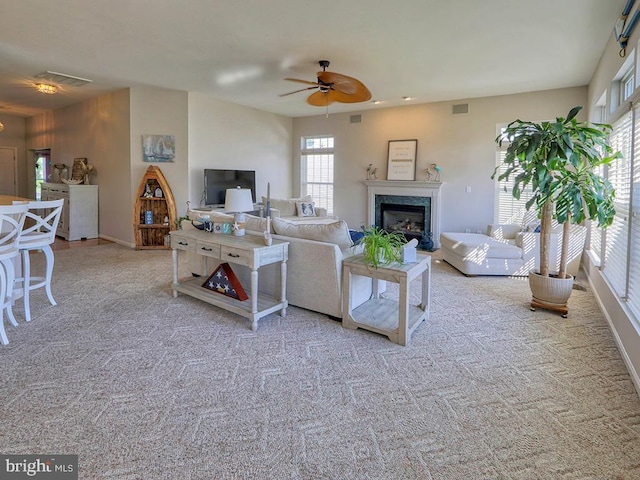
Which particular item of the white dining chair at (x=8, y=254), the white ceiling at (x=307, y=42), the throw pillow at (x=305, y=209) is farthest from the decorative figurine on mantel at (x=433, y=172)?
the white dining chair at (x=8, y=254)

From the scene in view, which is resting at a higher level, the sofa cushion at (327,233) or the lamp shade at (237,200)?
the lamp shade at (237,200)

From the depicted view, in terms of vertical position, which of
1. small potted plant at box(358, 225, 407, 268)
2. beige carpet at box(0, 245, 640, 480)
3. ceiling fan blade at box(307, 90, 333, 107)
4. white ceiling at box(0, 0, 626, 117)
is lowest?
beige carpet at box(0, 245, 640, 480)

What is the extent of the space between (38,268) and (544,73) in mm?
7722

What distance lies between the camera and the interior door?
33.1 ft

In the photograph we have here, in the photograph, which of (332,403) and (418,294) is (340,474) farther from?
(418,294)

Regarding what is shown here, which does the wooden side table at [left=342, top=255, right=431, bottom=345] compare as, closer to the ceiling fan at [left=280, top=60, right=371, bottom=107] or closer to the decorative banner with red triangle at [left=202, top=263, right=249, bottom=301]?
the decorative banner with red triangle at [left=202, top=263, right=249, bottom=301]

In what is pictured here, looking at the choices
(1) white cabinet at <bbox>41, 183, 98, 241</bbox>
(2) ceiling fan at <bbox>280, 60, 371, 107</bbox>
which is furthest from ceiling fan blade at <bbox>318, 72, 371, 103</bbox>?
(1) white cabinet at <bbox>41, 183, 98, 241</bbox>

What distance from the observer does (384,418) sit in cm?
205

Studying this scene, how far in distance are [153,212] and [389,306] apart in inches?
197

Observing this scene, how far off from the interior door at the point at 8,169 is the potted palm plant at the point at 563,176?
40.7 ft

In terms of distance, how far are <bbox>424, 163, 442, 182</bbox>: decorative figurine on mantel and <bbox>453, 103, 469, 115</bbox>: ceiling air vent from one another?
3.39 feet

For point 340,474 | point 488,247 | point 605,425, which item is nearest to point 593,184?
point 488,247

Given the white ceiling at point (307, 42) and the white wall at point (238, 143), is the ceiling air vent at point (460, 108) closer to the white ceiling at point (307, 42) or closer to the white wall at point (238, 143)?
the white ceiling at point (307, 42)

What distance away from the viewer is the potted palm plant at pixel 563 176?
3.43 meters
